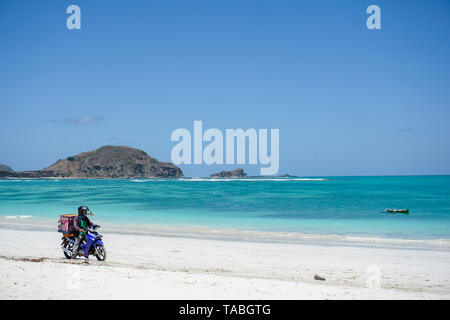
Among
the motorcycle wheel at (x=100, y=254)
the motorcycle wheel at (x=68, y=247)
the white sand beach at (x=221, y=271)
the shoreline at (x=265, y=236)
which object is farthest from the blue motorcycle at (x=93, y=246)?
the shoreline at (x=265, y=236)

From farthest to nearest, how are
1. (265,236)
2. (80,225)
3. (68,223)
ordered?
(265,236) → (68,223) → (80,225)

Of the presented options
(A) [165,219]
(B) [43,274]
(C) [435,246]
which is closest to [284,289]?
(B) [43,274]

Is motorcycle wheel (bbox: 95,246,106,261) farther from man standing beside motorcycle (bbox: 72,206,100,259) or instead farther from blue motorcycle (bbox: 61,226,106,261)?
man standing beside motorcycle (bbox: 72,206,100,259)

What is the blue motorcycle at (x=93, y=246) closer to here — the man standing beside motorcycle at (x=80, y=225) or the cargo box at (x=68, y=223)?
the man standing beside motorcycle at (x=80, y=225)

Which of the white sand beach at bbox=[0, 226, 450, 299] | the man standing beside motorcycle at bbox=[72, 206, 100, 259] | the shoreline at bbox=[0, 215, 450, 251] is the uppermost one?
the man standing beside motorcycle at bbox=[72, 206, 100, 259]

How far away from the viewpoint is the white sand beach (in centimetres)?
605

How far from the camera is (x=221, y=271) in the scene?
8.48 metres

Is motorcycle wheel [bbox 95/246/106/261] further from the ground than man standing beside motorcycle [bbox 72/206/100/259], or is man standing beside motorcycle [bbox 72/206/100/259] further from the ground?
man standing beside motorcycle [bbox 72/206/100/259]

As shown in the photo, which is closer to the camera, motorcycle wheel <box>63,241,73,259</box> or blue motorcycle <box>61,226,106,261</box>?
blue motorcycle <box>61,226,106,261</box>

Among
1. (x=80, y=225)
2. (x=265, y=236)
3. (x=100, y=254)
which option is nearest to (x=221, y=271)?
(x=100, y=254)

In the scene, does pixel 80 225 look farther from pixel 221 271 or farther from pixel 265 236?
pixel 265 236

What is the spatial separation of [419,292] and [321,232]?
990 cm

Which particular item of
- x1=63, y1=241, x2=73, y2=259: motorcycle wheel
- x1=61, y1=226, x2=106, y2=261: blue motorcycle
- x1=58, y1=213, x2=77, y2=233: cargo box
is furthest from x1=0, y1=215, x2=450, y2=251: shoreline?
x1=58, y1=213, x2=77, y2=233: cargo box
